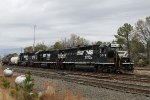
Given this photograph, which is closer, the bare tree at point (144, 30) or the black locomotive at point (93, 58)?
the black locomotive at point (93, 58)

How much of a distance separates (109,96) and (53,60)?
3391cm

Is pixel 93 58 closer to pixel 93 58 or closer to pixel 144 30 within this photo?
pixel 93 58

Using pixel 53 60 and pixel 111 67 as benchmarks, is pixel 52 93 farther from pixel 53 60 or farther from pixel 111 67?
pixel 53 60

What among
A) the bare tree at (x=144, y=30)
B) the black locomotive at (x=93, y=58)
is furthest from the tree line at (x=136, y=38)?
the black locomotive at (x=93, y=58)

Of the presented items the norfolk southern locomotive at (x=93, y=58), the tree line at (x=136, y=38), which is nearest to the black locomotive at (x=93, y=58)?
the norfolk southern locomotive at (x=93, y=58)

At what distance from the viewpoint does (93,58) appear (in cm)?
3797

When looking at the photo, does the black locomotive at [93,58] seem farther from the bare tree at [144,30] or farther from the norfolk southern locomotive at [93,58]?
the bare tree at [144,30]

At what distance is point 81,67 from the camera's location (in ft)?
134

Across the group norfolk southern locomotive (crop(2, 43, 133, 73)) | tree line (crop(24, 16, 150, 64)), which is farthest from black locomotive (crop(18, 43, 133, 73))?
tree line (crop(24, 16, 150, 64))

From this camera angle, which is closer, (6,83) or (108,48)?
(6,83)

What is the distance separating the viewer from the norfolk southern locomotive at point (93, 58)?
1337 inches

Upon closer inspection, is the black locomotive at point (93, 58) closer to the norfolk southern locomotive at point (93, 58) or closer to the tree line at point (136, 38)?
the norfolk southern locomotive at point (93, 58)

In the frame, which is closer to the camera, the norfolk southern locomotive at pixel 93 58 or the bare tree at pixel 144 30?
the norfolk southern locomotive at pixel 93 58

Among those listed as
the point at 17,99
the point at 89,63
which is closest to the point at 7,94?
the point at 17,99
